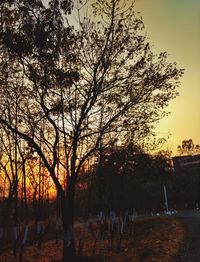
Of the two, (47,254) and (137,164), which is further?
(137,164)

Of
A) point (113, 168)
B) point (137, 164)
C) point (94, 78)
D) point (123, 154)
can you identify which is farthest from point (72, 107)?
point (137, 164)

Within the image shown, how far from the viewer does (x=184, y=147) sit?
286ft

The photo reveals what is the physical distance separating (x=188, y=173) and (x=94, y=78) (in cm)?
5900

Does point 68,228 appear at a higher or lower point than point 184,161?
lower

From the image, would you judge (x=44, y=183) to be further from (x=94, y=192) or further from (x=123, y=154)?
(x=123, y=154)

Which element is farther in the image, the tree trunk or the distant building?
the distant building

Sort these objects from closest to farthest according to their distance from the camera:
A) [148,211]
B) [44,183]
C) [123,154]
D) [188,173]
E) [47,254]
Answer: [47,254], [123,154], [44,183], [148,211], [188,173]

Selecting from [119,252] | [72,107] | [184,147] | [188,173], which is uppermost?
[184,147]

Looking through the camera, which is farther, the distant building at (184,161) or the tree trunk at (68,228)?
the distant building at (184,161)

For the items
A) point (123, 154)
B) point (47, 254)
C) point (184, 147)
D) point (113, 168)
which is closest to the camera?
point (47, 254)

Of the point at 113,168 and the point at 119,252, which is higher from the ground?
the point at 113,168

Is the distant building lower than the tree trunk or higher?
higher

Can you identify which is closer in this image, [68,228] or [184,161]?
[68,228]

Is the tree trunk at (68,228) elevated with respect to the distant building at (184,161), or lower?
lower
